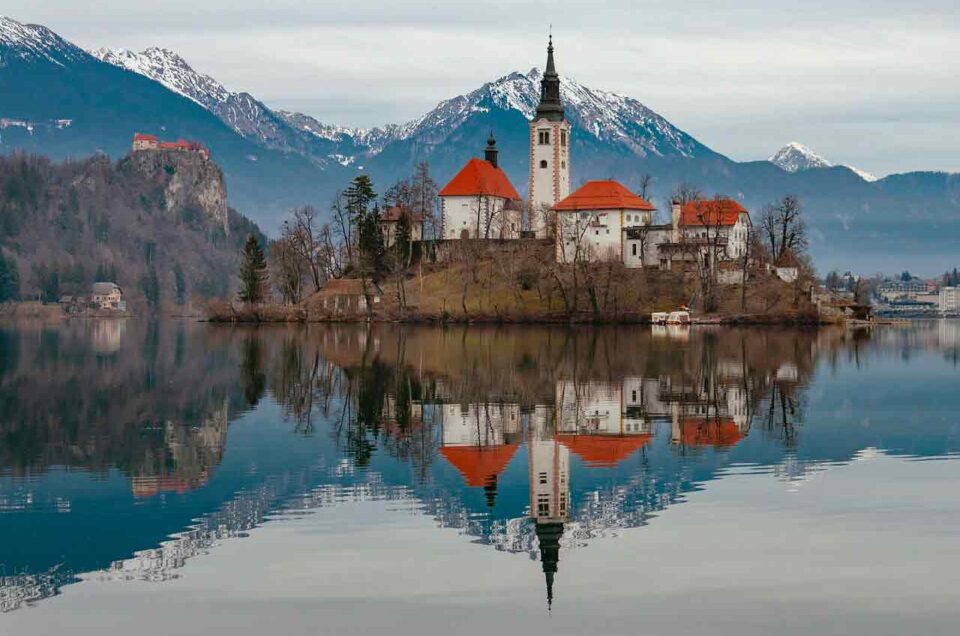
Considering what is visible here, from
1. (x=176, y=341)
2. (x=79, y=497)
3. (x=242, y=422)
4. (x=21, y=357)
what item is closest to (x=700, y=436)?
(x=242, y=422)

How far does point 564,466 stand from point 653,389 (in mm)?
20545

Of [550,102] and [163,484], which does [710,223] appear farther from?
[163,484]

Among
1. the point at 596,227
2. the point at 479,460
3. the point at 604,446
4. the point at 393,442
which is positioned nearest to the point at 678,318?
Answer: the point at 596,227

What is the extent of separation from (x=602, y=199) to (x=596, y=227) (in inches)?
103

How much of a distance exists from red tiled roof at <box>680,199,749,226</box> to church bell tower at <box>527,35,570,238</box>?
13.2 m

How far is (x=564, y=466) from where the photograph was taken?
34.9 m

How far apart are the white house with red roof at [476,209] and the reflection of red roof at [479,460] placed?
9702 cm

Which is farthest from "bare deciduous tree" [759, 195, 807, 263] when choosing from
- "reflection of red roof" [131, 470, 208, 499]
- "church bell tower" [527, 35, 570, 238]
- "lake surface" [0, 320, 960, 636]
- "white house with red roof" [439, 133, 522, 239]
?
"reflection of red roof" [131, 470, 208, 499]

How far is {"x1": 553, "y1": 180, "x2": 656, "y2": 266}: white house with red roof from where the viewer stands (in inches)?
5128

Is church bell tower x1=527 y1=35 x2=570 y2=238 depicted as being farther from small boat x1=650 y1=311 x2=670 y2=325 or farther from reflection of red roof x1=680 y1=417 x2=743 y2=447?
reflection of red roof x1=680 y1=417 x2=743 y2=447

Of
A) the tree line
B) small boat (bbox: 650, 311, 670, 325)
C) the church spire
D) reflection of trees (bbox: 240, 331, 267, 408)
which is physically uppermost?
the church spire

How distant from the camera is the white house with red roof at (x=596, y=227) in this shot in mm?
130250

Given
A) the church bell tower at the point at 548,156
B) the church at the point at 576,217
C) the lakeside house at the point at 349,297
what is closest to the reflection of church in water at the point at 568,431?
the church at the point at 576,217

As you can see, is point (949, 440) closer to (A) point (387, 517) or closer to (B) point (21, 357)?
(A) point (387, 517)
